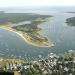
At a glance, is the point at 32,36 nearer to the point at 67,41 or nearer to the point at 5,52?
the point at 67,41

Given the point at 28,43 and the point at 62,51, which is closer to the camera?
the point at 62,51

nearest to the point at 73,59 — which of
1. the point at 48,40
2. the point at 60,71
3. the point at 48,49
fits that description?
the point at 60,71

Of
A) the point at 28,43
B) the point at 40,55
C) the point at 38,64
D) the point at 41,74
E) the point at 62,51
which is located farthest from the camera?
the point at 28,43

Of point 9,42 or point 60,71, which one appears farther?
point 9,42

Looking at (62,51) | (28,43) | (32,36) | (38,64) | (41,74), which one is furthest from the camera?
(32,36)

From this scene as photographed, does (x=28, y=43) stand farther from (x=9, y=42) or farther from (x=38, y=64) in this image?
(x=38, y=64)

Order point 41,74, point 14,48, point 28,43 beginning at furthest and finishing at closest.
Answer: point 28,43, point 14,48, point 41,74

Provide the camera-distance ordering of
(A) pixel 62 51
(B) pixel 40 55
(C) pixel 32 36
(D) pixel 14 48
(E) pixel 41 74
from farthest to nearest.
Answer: (C) pixel 32 36, (D) pixel 14 48, (A) pixel 62 51, (B) pixel 40 55, (E) pixel 41 74

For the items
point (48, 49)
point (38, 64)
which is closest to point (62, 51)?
point (48, 49)
